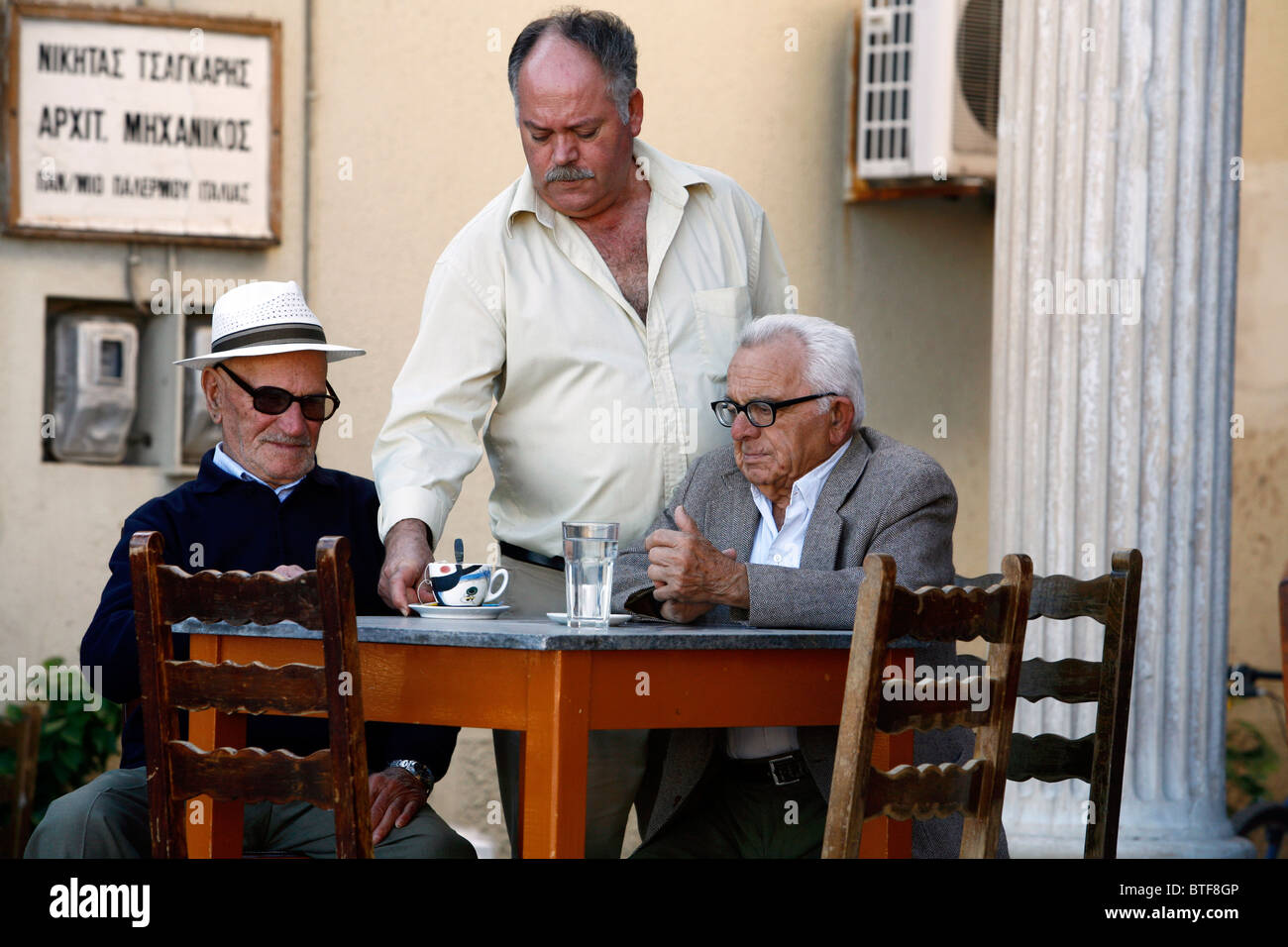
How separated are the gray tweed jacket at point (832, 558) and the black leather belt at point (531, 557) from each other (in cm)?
29

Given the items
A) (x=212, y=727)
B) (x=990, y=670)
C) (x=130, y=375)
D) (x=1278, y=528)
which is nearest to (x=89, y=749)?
(x=130, y=375)

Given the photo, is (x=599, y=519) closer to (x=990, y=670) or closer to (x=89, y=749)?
(x=990, y=670)

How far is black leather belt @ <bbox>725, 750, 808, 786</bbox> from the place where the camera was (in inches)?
124

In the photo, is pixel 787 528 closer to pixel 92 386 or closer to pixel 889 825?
pixel 889 825

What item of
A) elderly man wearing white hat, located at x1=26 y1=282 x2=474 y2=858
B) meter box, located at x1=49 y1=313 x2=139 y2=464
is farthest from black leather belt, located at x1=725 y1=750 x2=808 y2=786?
meter box, located at x1=49 y1=313 x2=139 y2=464

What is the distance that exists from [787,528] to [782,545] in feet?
0.11

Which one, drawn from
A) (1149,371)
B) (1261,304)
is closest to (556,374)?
(1149,371)

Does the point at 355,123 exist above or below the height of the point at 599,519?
above

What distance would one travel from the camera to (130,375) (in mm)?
5137

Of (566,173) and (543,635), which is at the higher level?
(566,173)

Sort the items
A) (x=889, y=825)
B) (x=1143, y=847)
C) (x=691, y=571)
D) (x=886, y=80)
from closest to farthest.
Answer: (x=889, y=825)
(x=691, y=571)
(x=1143, y=847)
(x=886, y=80)

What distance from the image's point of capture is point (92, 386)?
5.10 m

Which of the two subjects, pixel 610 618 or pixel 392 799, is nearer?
pixel 610 618
